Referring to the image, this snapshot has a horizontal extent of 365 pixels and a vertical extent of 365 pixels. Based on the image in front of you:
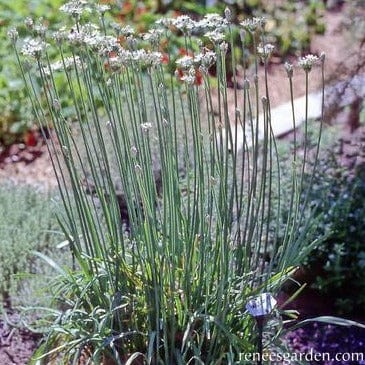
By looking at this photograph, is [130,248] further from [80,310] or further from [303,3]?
[303,3]

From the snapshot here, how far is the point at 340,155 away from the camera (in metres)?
5.32

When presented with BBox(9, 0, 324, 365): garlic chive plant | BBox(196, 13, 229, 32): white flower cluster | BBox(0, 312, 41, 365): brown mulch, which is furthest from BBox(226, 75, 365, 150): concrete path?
BBox(196, 13, 229, 32): white flower cluster

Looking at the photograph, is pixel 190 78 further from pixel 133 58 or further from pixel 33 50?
pixel 33 50

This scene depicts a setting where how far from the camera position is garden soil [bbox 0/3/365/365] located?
3633 mm

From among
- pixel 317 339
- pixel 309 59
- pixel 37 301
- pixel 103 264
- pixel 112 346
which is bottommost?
pixel 317 339

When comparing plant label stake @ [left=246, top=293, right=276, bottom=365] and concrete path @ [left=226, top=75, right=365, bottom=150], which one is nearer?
plant label stake @ [left=246, top=293, right=276, bottom=365]

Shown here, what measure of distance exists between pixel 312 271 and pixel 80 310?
63.6 inches

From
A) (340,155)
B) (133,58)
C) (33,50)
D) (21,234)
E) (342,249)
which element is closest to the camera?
(33,50)

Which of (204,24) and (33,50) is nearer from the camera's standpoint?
(33,50)

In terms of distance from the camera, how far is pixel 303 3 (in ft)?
26.0

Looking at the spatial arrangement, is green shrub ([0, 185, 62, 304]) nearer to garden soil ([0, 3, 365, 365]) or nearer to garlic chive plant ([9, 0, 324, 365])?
garden soil ([0, 3, 365, 365])

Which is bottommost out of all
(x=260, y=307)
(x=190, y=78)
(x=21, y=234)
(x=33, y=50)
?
(x=21, y=234)

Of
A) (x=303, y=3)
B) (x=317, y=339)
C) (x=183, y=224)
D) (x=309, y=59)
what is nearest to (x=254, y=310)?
(x=183, y=224)

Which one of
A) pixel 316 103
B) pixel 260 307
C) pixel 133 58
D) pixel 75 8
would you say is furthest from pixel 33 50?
pixel 316 103
